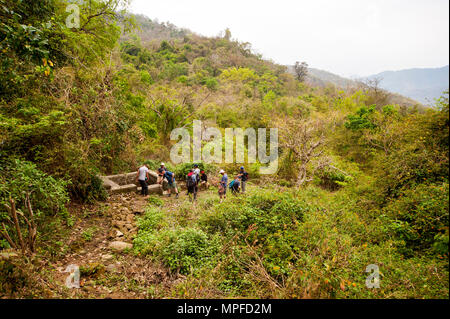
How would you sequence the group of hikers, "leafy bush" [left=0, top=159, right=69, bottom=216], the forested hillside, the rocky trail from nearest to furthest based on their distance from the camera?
the forested hillside < the rocky trail < "leafy bush" [left=0, top=159, right=69, bottom=216] < the group of hikers

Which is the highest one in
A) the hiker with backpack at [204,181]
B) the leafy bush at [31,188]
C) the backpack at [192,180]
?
the leafy bush at [31,188]

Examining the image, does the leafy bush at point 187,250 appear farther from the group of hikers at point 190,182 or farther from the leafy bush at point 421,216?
the leafy bush at point 421,216

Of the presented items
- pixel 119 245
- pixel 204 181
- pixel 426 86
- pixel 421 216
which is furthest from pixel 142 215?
pixel 426 86

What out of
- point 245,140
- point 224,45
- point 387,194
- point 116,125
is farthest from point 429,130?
point 224,45

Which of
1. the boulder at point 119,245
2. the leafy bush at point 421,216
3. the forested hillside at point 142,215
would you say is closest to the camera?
the forested hillside at point 142,215

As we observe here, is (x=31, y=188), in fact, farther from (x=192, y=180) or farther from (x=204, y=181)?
(x=204, y=181)

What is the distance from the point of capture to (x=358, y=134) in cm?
1620

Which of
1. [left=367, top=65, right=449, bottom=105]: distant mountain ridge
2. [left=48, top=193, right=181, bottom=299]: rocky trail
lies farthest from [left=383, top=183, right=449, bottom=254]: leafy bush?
[left=48, top=193, right=181, bottom=299]: rocky trail

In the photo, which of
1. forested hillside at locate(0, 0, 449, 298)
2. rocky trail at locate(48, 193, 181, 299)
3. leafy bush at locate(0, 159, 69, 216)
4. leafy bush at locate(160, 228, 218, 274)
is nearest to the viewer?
forested hillside at locate(0, 0, 449, 298)

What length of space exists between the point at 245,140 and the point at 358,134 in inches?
330

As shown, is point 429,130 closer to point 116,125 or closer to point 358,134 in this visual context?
point 116,125

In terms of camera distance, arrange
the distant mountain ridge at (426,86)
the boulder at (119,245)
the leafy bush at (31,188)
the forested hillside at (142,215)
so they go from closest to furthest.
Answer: the forested hillside at (142,215), the leafy bush at (31,188), the boulder at (119,245), the distant mountain ridge at (426,86)

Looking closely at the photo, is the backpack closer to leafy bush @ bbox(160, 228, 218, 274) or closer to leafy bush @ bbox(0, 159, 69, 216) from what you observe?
leafy bush @ bbox(160, 228, 218, 274)

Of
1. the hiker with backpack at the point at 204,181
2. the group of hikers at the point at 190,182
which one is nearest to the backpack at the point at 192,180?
the group of hikers at the point at 190,182
